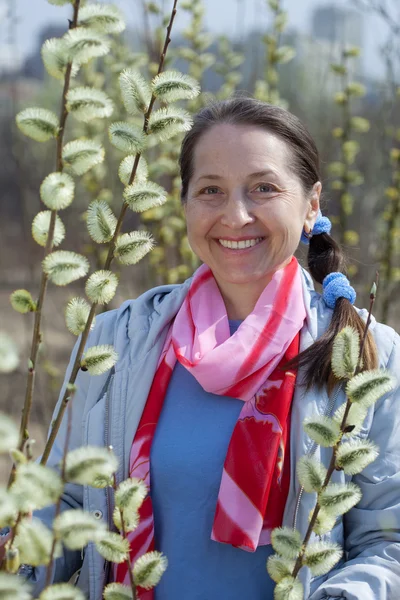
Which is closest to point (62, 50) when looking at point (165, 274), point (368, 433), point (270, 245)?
point (270, 245)

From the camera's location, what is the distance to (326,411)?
5.60ft

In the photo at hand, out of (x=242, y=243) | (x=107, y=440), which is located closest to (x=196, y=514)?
(x=107, y=440)

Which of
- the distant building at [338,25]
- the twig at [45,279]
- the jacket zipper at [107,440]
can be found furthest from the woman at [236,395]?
the distant building at [338,25]

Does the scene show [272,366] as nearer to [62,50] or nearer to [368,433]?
[368,433]

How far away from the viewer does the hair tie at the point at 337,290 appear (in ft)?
6.20

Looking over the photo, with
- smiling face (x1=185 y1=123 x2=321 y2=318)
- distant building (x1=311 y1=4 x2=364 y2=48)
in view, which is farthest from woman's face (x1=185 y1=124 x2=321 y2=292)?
distant building (x1=311 y1=4 x2=364 y2=48)

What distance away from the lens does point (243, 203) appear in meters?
1.78

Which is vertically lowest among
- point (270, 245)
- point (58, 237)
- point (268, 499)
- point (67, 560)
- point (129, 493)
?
point (67, 560)

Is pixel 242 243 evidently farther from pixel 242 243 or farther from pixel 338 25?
pixel 338 25

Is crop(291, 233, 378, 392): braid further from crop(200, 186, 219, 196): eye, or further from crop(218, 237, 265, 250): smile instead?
crop(200, 186, 219, 196): eye

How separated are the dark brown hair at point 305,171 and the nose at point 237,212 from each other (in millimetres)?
190

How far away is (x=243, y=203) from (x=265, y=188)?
0.08 metres

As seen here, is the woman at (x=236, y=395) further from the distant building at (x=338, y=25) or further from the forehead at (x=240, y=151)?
the distant building at (x=338, y=25)

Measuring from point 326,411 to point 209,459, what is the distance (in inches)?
10.8
